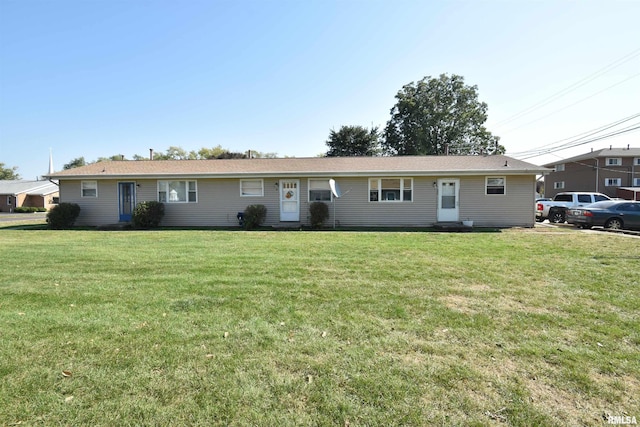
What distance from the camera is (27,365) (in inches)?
111

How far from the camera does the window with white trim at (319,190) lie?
49.8ft

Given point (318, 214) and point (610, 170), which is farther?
point (610, 170)

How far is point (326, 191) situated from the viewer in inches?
600


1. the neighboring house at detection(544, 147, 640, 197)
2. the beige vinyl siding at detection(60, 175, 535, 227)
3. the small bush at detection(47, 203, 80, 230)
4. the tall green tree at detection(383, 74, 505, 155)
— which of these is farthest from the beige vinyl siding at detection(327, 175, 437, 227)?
the neighboring house at detection(544, 147, 640, 197)

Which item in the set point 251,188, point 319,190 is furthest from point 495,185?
point 251,188

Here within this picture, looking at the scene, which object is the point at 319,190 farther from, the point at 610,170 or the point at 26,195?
the point at 26,195

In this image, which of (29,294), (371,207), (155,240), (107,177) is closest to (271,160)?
(371,207)

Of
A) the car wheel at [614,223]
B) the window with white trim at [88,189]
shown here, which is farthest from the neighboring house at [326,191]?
the car wheel at [614,223]

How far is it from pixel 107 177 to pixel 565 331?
56.8 feet

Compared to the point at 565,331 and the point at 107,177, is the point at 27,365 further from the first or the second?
the point at 107,177

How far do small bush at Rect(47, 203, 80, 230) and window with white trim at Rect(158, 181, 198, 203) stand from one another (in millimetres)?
3756

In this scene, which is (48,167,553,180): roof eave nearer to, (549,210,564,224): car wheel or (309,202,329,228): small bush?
(309,202,329,228): small bush

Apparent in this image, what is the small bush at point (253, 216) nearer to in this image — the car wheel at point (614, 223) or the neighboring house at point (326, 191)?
the neighboring house at point (326, 191)

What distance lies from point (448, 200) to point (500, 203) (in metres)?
2.13
